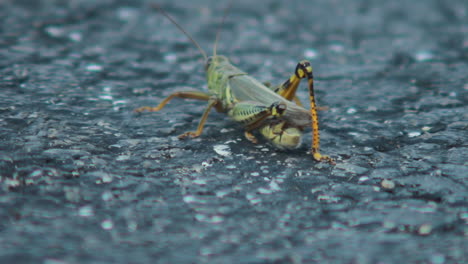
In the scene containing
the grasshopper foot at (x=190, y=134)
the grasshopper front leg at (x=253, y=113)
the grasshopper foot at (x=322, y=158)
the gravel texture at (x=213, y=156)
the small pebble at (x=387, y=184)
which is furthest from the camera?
the grasshopper foot at (x=190, y=134)

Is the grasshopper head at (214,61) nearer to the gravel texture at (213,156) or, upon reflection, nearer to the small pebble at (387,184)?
the gravel texture at (213,156)

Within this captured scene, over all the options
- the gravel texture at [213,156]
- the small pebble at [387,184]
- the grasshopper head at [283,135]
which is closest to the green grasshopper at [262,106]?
the grasshopper head at [283,135]

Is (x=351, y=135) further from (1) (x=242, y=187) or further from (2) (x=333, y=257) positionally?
(2) (x=333, y=257)

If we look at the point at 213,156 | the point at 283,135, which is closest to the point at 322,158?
the point at 283,135

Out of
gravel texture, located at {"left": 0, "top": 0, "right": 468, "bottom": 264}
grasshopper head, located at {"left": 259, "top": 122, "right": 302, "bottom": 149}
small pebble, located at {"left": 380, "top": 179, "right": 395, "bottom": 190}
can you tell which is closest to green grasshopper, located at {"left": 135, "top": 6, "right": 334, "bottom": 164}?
grasshopper head, located at {"left": 259, "top": 122, "right": 302, "bottom": 149}

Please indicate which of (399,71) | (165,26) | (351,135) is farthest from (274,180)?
(165,26)

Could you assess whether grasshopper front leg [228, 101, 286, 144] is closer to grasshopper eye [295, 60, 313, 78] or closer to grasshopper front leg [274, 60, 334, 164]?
grasshopper front leg [274, 60, 334, 164]
